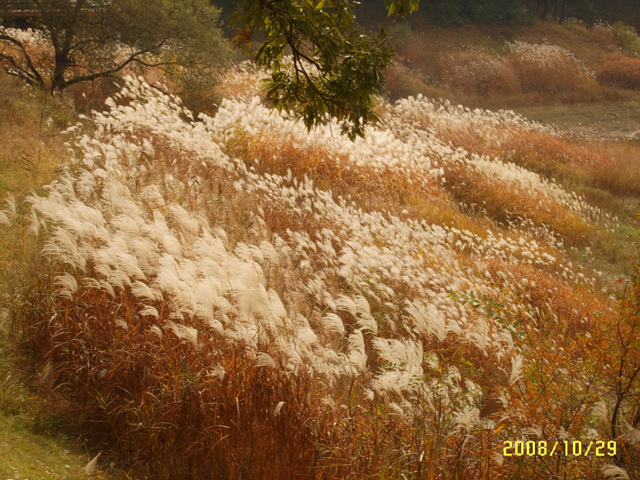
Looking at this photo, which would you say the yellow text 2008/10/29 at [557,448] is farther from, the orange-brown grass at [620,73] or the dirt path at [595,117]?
the orange-brown grass at [620,73]

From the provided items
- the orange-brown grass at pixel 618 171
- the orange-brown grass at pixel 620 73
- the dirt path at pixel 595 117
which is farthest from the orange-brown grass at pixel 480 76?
the orange-brown grass at pixel 618 171

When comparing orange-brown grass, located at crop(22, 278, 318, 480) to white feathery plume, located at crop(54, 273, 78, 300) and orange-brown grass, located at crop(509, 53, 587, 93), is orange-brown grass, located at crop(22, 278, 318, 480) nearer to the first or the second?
white feathery plume, located at crop(54, 273, 78, 300)

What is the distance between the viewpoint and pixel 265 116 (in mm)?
8953

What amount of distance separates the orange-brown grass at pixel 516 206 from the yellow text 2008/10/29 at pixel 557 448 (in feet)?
21.9

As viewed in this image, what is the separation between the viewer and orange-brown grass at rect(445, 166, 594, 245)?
966 centimetres

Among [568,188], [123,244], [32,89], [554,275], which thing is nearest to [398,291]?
[123,244]

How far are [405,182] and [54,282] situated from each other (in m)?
6.28

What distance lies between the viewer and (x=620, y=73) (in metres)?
25.3

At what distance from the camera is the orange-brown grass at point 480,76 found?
24.3m

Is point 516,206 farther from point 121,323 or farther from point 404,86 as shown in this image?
point 404,86

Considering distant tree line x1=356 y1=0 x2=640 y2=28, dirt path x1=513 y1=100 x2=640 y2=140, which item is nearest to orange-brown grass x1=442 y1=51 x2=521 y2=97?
dirt path x1=513 y1=100 x2=640 y2=140

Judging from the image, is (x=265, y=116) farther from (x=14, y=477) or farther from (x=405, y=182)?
(x=14, y=477)

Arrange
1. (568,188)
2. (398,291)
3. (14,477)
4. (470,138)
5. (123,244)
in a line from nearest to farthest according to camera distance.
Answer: (14,477)
(123,244)
(398,291)
(568,188)
(470,138)

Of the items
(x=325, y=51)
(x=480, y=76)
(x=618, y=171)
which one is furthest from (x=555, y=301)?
(x=480, y=76)
